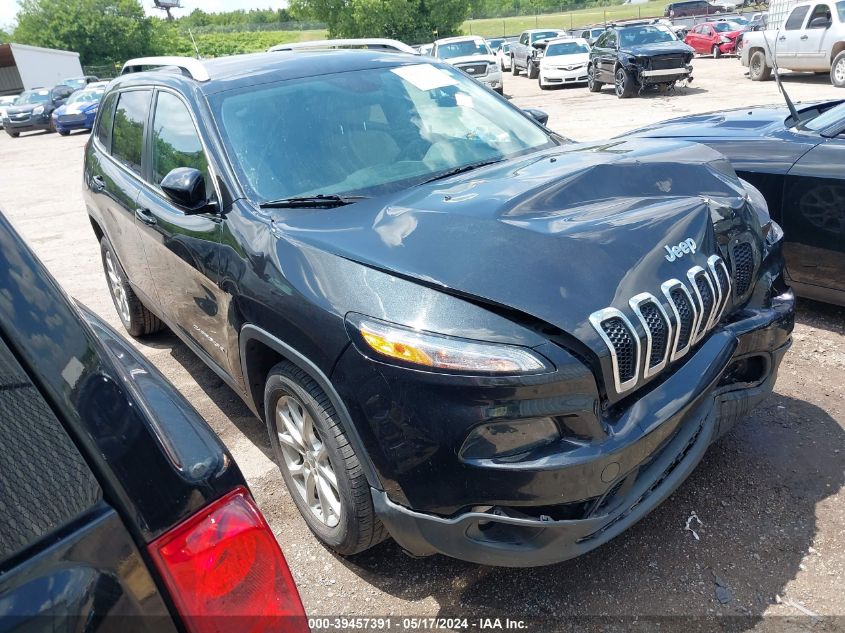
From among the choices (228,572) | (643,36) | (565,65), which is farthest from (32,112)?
(228,572)

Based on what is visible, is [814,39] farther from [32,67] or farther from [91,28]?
[91,28]

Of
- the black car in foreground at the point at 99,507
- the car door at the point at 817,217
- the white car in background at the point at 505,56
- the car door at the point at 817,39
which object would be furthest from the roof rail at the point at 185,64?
the white car in background at the point at 505,56

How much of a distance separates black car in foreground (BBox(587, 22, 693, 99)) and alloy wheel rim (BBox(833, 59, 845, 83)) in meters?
3.39

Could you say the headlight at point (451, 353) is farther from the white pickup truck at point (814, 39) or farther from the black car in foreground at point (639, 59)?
the black car in foreground at point (639, 59)

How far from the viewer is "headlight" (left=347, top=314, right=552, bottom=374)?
2016 mm

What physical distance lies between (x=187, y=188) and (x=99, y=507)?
6.87 feet

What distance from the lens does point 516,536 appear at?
216cm

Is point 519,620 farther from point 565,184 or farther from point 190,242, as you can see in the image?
point 190,242

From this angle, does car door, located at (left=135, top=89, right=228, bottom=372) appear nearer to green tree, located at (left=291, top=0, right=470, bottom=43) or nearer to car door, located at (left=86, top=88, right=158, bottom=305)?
car door, located at (left=86, top=88, right=158, bottom=305)

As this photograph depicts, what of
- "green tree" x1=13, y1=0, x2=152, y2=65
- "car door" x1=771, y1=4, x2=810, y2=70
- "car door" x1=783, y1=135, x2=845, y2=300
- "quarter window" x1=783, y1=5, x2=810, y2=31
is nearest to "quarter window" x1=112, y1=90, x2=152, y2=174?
"car door" x1=783, y1=135, x2=845, y2=300

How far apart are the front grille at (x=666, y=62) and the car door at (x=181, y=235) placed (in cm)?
1645

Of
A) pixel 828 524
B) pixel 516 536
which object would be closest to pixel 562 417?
pixel 516 536

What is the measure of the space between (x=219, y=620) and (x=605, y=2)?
9702 centimetres

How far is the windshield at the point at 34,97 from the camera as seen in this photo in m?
27.8
